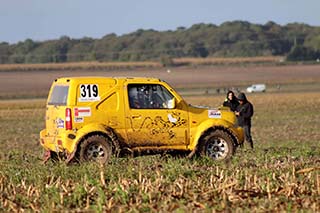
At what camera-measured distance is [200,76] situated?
10419 centimetres

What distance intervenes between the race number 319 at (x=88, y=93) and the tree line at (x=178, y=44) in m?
116

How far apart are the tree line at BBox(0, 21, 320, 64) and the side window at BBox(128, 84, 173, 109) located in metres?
115

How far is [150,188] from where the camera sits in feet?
38.6

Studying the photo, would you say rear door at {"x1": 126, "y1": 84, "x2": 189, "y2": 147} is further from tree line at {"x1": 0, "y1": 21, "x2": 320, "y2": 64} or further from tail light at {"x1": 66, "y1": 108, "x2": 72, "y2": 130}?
tree line at {"x1": 0, "y1": 21, "x2": 320, "y2": 64}

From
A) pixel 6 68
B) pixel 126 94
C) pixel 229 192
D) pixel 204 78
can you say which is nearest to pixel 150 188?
pixel 229 192

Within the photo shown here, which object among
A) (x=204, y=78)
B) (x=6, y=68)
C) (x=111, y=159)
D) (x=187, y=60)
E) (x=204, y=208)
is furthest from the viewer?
(x=187, y=60)

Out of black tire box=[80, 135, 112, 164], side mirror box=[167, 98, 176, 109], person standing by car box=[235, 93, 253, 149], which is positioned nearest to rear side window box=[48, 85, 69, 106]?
black tire box=[80, 135, 112, 164]

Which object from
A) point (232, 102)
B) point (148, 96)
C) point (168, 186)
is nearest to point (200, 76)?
point (232, 102)

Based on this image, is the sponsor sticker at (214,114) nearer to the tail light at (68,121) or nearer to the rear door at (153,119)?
the rear door at (153,119)

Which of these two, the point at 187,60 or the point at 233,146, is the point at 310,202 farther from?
the point at 187,60

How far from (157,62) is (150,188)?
11930cm

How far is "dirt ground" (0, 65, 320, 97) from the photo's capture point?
92312 mm

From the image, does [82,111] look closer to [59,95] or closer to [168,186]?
[59,95]

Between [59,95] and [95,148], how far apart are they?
1312mm
